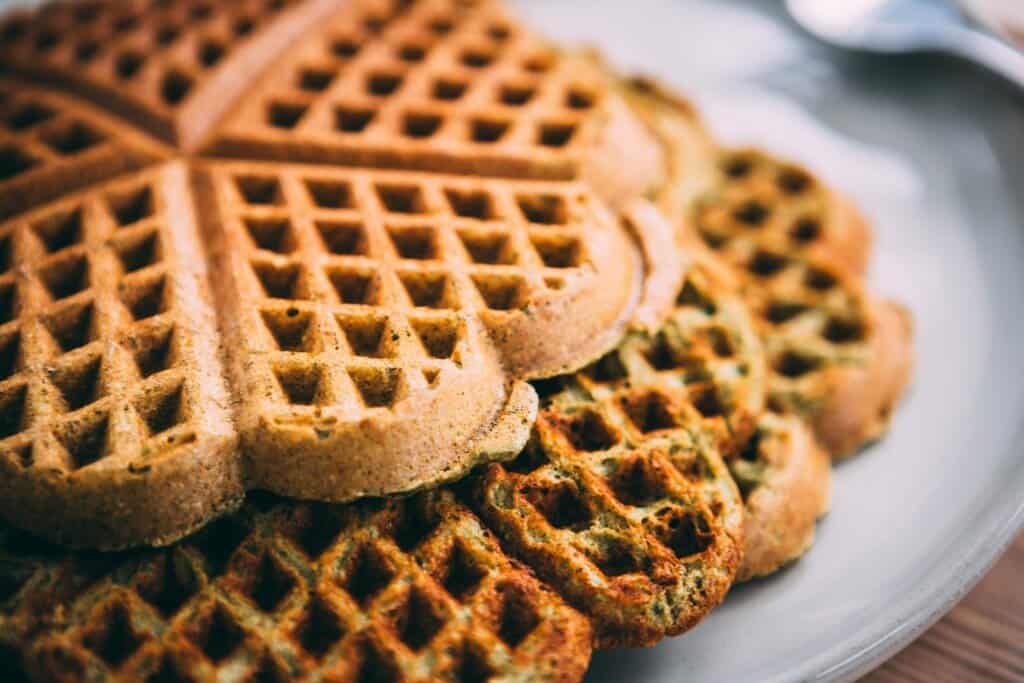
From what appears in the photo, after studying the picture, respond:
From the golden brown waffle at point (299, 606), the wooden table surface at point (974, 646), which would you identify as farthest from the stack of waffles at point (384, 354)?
the wooden table surface at point (974, 646)

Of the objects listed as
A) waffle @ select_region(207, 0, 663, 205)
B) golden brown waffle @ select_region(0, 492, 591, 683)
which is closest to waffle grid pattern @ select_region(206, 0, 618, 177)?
waffle @ select_region(207, 0, 663, 205)

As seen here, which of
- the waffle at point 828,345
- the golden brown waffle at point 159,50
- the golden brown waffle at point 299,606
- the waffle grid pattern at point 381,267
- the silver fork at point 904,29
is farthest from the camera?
the silver fork at point 904,29

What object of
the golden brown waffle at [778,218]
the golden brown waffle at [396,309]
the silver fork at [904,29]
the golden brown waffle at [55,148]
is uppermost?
the silver fork at [904,29]

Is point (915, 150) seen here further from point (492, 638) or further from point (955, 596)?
point (492, 638)

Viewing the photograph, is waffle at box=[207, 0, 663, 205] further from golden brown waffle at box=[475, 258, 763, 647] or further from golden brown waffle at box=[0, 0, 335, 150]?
golden brown waffle at box=[475, 258, 763, 647]

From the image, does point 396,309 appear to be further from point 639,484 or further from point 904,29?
point 904,29

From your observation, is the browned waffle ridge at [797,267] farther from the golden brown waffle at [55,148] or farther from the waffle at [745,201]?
the golden brown waffle at [55,148]

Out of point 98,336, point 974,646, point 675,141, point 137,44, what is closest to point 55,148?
point 137,44
